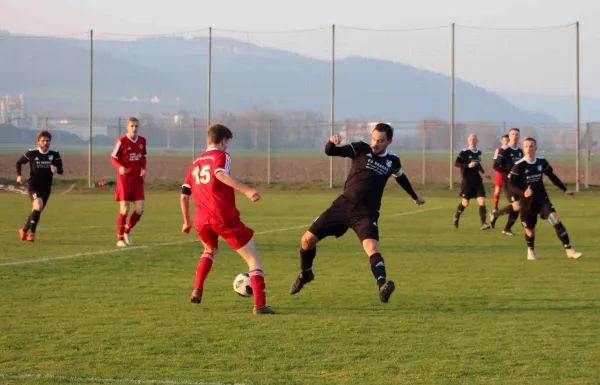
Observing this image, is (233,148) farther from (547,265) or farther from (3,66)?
(547,265)

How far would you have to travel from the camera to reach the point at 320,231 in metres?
10.6

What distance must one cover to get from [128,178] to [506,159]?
7705mm

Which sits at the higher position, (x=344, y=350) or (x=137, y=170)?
(x=137, y=170)

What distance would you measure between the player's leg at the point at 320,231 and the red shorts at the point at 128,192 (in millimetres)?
6545

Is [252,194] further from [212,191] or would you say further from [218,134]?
[218,134]

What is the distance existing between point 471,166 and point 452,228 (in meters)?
1.44

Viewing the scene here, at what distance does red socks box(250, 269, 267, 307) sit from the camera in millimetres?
9609

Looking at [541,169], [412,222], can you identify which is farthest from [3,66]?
[541,169]

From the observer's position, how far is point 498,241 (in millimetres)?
18188

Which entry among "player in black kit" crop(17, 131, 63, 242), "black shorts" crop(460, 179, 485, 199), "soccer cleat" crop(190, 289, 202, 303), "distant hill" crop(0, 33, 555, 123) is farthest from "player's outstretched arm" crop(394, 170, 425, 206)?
"distant hill" crop(0, 33, 555, 123)

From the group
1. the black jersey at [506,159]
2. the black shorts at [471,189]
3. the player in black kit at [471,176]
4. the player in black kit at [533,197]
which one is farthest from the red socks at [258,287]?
the black shorts at [471,189]

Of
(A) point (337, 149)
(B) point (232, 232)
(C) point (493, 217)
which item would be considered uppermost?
(A) point (337, 149)

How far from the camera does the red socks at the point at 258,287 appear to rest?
9609 millimetres

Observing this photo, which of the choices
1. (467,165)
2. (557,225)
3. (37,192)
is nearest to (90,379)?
(557,225)
